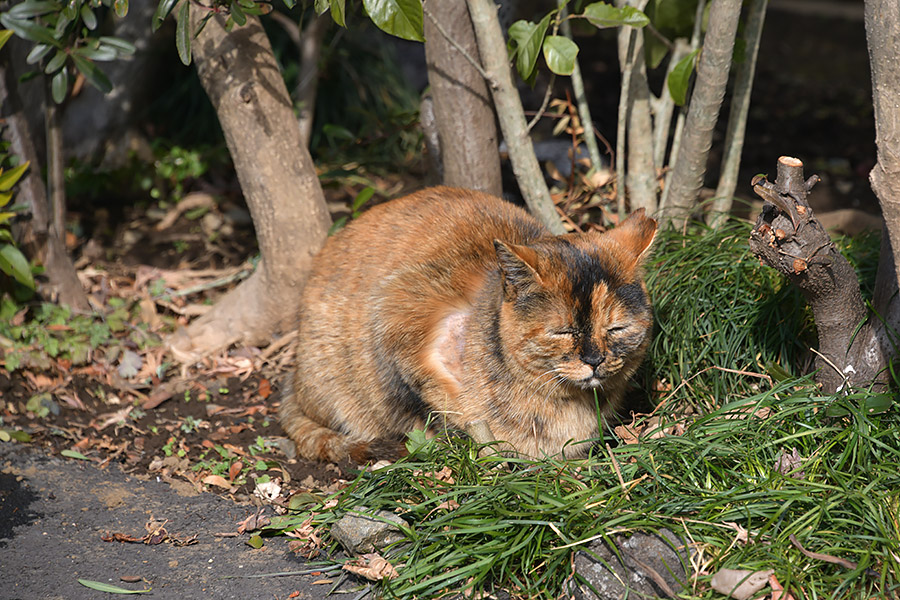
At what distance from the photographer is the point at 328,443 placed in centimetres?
386

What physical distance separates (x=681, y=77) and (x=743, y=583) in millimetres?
2491

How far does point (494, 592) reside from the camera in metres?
2.85

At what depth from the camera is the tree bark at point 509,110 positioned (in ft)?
13.5

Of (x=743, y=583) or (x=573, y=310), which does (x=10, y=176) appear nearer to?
(x=573, y=310)

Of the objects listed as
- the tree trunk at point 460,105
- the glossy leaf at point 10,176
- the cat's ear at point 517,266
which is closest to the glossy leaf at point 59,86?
the glossy leaf at point 10,176

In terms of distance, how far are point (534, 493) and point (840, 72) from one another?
7962 millimetres

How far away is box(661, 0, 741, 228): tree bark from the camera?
3.84 m

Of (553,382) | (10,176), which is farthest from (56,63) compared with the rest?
(553,382)

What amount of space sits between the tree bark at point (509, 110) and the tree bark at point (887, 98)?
5.81ft

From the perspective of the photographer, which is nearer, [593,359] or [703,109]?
[593,359]

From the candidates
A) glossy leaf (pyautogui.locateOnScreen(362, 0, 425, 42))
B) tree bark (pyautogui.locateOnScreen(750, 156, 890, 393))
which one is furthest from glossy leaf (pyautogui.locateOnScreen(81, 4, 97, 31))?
tree bark (pyautogui.locateOnScreen(750, 156, 890, 393))

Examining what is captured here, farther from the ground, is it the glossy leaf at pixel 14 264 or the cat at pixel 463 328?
the glossy leaf at pixel 14 264

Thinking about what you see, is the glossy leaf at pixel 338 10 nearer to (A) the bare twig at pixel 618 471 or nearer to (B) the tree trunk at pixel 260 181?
(B) the tree trunk at pixel 260 181

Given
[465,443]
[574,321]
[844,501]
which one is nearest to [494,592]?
[465,443]
